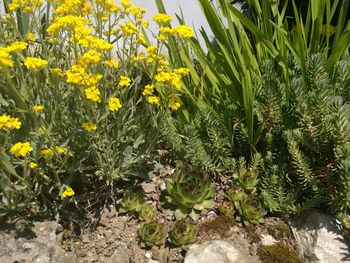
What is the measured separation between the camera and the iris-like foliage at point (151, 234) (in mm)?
2109

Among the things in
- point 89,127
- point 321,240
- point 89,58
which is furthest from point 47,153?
point 321,240

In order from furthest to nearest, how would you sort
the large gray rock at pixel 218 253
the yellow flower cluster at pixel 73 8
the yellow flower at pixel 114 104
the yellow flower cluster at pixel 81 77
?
the large gray rock at pixel 218 253, the yellow flower cluster at pixel 73 8, the yellow flower at pixel 114 104, the yellow flower cluster at pixel 81 77

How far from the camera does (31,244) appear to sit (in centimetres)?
209

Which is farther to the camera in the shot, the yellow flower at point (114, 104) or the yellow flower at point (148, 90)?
the yellow flower at point (148, 90)

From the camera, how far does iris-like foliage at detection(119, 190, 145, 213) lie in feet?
7.30

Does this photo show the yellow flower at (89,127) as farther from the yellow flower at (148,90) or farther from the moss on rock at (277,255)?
the moss on rock at (277,255)

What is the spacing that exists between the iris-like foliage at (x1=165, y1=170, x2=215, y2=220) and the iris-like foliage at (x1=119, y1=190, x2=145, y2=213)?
140 millimetres

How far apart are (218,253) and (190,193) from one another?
32cm

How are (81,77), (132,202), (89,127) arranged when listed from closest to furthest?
(81,77), (89,127), (132,202)

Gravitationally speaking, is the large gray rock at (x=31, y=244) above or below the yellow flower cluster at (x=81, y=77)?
below

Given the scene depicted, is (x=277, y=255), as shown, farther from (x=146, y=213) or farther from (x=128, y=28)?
(x=128, y=28)

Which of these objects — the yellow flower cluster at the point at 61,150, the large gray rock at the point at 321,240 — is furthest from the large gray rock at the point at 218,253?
the yellow flower cluster at the point at 61,150

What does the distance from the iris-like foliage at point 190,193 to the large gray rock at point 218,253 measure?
190 mm

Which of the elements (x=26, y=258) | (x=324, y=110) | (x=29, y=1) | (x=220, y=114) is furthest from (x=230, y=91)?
(x=26, y=258)
